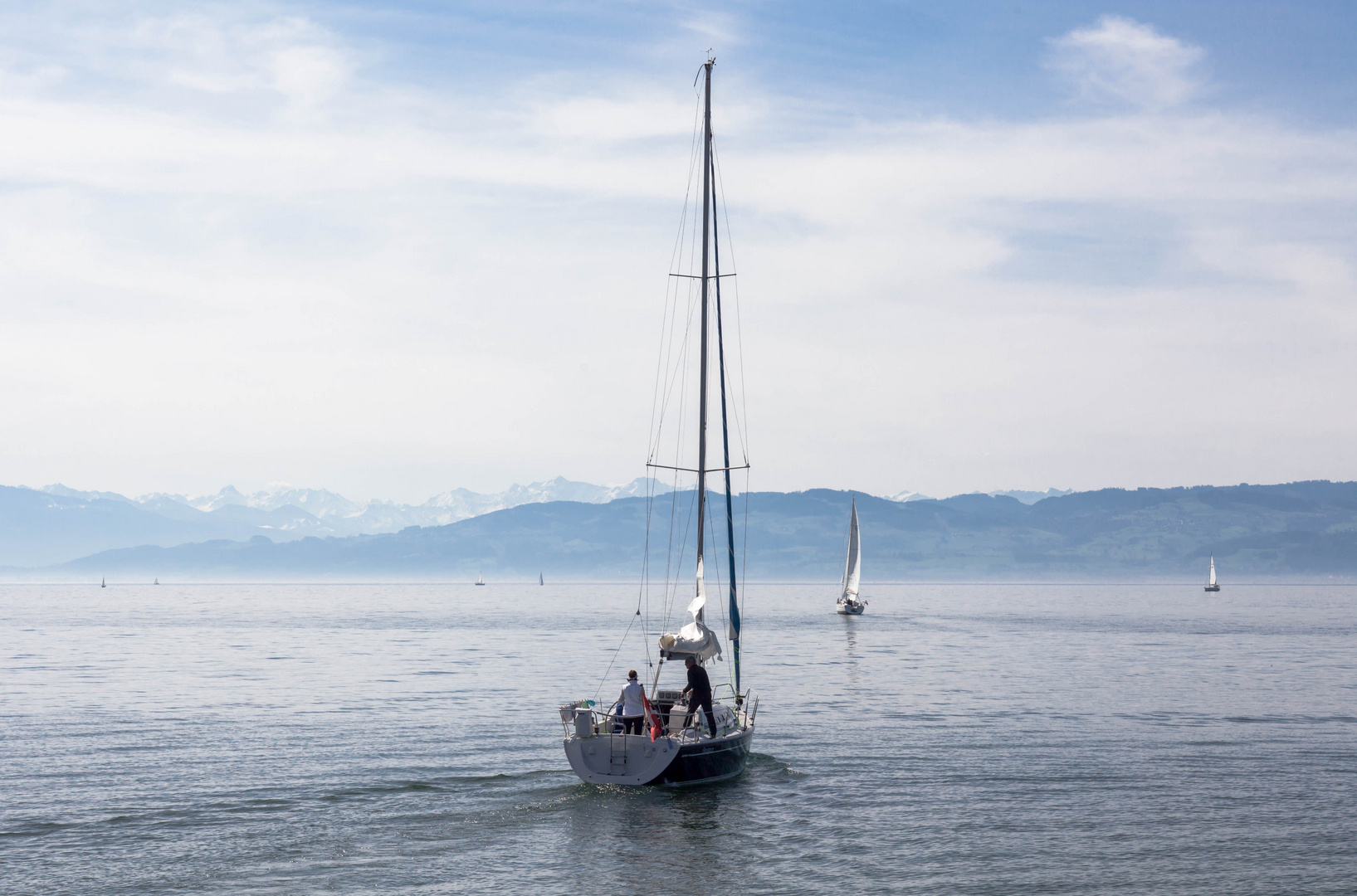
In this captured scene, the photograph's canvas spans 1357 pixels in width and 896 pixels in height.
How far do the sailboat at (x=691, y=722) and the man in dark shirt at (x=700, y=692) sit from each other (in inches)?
3.2

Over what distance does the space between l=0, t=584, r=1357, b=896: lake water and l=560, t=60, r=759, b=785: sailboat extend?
101 cm

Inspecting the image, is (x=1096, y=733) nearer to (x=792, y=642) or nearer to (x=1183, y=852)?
(x=1183, y=852)

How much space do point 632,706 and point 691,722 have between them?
9.19 ft

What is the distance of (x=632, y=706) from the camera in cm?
3303

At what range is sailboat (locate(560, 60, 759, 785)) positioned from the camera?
1287 inches

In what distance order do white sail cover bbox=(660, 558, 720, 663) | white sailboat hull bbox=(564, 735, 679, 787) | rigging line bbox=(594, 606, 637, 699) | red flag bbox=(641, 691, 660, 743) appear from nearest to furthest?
white sailboat hull bbox=(564, 735, 679, 787) → red flag bbox=(641, 691, 660, 743) → white sail cover bbox=(660, 558, 720, 663) → rigging line bbox=(594, 606, 637, 699)

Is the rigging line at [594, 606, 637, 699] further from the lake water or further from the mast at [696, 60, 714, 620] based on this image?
the mast at [696, 60, 714, 620]

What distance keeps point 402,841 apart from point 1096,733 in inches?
1212

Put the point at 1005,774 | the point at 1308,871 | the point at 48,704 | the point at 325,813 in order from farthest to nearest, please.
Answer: the point at 48,704 → the point at 1005,774 → the point at 325,813 → the point at 1308,871

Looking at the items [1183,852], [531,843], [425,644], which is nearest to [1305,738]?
[1183,852]

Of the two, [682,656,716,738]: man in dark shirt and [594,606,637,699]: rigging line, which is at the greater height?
[682,656,716,738]: man in dark shirt

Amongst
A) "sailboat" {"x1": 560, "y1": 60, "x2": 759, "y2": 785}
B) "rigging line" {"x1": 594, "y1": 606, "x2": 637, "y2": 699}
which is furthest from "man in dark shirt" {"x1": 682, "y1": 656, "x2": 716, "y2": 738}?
"rigging line" {"x1": 594, "y1": 606, "x2": 637, "y2": 699}

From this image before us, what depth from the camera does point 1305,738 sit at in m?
46.9

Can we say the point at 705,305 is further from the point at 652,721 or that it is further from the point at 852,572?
the point at 852,572
